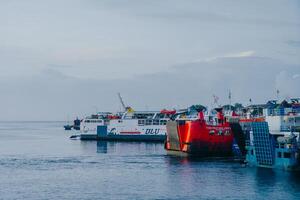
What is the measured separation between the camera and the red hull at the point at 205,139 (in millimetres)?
77250

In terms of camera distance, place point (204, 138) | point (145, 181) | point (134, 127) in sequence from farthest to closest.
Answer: point (134, 127), point (204, 138), point (145, 181)

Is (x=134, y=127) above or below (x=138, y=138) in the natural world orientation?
above

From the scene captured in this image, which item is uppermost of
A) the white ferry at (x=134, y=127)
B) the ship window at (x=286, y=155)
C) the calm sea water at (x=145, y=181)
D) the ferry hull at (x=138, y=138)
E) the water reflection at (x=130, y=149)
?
the white ferry at (x=134, y=127)

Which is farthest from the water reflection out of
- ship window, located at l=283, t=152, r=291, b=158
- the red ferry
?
ship window, located at l=283, t=152, r=291, b=158

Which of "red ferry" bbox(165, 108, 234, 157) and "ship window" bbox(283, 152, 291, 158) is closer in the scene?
"ship window" bbox(283, 152, 291, 158)

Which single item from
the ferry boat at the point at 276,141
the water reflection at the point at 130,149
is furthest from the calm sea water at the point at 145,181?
the water reflection at the point at 130,149

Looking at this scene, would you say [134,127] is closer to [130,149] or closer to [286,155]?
[130,149]

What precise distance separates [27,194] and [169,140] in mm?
39883

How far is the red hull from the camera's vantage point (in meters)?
77.2

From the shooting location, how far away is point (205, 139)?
77250mm

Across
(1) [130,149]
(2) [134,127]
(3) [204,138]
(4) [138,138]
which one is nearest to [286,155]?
(3) [204,138]

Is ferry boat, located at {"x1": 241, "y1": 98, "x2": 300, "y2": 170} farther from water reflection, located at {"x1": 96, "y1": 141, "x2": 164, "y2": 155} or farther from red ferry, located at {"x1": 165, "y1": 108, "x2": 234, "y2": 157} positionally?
water reflection, located at {"x1": 96, "y1": 141, "x2": 164, "y2": 155}

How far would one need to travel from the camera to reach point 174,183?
53219 millimetres

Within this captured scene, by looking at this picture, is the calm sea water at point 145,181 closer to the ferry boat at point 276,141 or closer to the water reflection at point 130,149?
the ferry boat at point 276,141
